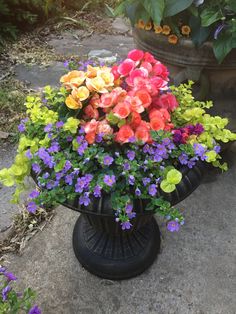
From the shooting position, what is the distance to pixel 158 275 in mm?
1880

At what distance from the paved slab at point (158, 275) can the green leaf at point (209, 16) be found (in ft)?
3.21

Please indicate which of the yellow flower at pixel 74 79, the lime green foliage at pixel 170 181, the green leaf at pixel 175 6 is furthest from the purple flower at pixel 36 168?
the green leaf at pixel 175 6

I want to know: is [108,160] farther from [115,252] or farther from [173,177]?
[115,252]

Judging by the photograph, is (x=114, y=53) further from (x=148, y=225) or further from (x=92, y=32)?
(x=148, y=225)

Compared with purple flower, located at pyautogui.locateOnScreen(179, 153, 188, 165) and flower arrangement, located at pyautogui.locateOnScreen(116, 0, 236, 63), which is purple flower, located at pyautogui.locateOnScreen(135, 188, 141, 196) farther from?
flower arrangement, located at pyautogui.locateOnScreen(116, 0, 236, 63)

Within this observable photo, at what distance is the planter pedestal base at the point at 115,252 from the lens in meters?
1.82

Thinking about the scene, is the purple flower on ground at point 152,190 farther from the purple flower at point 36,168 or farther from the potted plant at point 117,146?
the purple flower at point 36,168

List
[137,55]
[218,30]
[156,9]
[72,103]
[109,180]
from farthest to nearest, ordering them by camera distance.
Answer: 1. [218,30]
2. [156,9]
3. [137,55]
4. [72,103]
5. [109,180]

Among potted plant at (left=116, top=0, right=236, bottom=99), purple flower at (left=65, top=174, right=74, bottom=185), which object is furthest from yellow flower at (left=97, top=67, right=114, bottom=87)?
potted plant at (left=116, top=0, right=236, bottom=99)

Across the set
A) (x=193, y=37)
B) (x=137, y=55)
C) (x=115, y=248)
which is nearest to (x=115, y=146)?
(x=137, y=55)

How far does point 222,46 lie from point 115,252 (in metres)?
1.08

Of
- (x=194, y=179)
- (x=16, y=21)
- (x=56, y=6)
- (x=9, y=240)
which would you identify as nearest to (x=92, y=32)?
(x=56, y=6)

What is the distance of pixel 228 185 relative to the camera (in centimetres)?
237

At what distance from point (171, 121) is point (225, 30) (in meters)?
0.66
